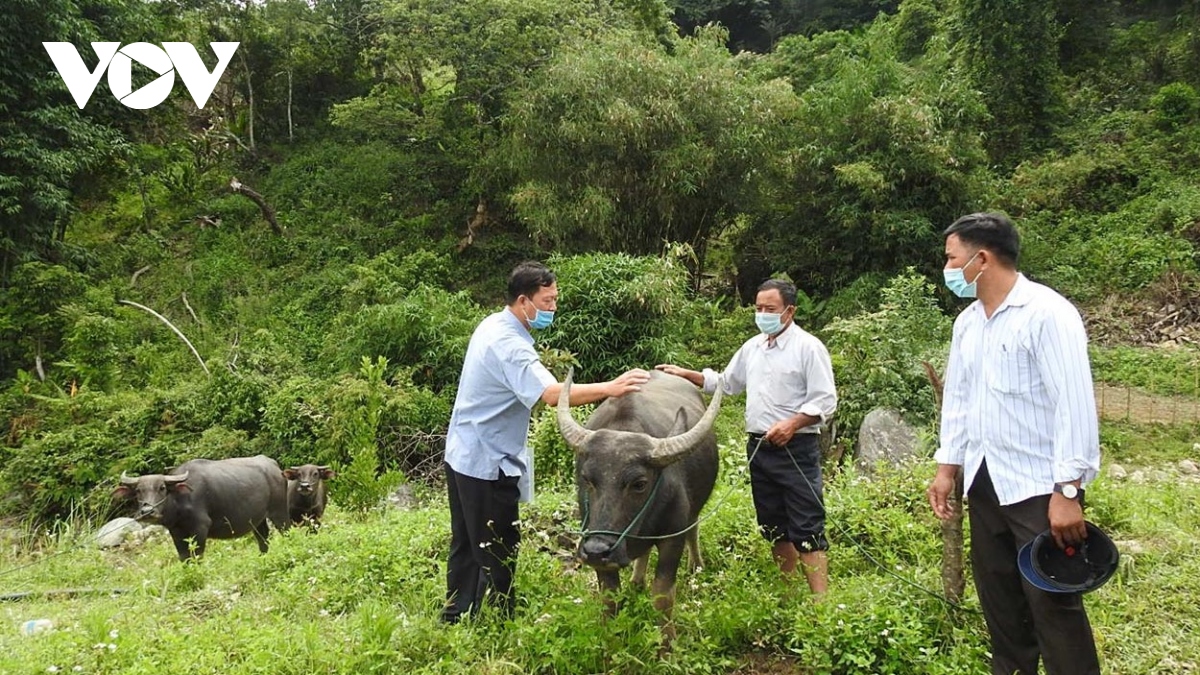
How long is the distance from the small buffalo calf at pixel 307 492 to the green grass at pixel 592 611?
6.18ft

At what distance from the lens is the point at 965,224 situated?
2799mm

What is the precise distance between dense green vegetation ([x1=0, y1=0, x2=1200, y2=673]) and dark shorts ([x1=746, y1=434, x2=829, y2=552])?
308 mm

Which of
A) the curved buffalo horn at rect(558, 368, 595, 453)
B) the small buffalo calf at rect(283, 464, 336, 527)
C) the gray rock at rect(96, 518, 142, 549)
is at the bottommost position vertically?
the gray rock at rect(96, 518, 142, 549)

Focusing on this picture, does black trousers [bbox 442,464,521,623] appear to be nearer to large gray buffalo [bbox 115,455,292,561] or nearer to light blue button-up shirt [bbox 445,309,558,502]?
light blue button-up shirt [bbox 445,309,558,502]

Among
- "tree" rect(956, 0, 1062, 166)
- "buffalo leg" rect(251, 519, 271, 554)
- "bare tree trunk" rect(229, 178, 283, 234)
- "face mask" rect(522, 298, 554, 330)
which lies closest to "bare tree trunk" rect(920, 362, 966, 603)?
"face mask" rect(522, 298, 554, 330)

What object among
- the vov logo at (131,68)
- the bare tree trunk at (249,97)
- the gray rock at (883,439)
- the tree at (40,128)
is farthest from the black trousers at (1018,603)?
the bare tree trunk at (249,97)

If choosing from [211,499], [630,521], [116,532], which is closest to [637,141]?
[211,499]

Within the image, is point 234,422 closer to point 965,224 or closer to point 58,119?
point 58,119

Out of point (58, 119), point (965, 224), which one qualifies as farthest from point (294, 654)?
point (58, 119)

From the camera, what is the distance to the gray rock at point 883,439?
8.00 metres

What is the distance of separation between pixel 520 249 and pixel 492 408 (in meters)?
16.0

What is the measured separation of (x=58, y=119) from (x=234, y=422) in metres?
8.43

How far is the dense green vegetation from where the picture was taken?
4184 millimetres

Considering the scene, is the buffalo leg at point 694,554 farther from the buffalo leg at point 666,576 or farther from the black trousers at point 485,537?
the black trousers at point 485,537
